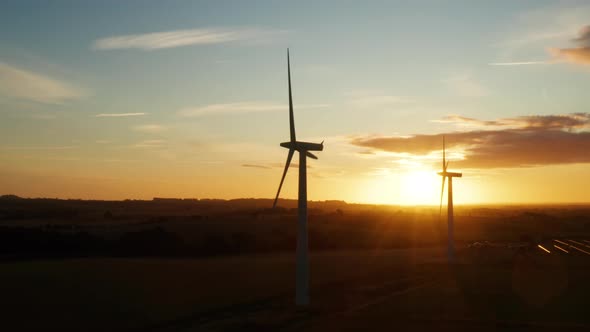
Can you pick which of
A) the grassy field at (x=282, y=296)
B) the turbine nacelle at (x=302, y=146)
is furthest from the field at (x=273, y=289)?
the turbine nacelle at (x=302, y=146)

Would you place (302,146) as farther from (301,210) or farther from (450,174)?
(450,174)

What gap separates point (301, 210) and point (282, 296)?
27.3 ft

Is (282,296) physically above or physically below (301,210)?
below

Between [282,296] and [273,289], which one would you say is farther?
[273,289]

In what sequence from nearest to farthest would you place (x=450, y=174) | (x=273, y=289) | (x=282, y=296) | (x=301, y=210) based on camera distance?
(x=301, y=210), (x=282, y=296), (x=273, y=289), (x=450, y=174)

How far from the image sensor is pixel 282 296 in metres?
44.8

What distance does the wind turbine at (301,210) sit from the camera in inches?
1531

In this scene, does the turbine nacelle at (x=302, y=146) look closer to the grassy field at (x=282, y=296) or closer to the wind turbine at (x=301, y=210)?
the wind turbine at (x=301, y=210)

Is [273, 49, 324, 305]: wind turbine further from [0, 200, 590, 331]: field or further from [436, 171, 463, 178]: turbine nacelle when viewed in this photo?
[436, 171, 463, 178]: turbine nacelle

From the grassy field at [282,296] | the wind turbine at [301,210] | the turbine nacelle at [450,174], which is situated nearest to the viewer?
the grassy field at [282,296]

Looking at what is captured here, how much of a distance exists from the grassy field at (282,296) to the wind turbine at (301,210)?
1.25m

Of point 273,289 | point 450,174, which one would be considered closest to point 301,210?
point 273,289

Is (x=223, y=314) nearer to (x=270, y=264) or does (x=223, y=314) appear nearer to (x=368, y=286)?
(x=368, y=286)

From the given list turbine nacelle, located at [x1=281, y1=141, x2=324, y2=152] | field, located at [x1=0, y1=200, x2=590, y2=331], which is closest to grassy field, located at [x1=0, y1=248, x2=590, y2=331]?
field, located at [x1=0, y1=200, x2=590, y2=331]
